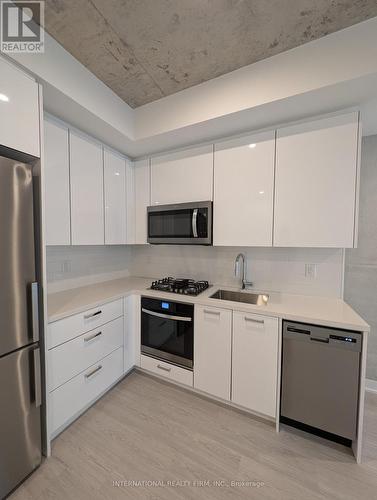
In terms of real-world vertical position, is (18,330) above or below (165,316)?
above

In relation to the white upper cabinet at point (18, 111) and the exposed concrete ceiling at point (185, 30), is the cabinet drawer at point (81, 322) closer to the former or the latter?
the white upper cabinet at point (18, 111)

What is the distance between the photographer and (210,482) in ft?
4.05

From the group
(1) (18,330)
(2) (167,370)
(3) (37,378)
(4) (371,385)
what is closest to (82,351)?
(3) (37,378)

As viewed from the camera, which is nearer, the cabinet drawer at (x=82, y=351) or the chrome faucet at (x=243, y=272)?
the cabinet drawer at (x=82, y=351)

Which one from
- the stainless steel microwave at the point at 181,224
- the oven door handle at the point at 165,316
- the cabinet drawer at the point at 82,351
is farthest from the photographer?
the stainless steel microwave at the point at 181,224

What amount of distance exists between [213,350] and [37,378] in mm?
1220

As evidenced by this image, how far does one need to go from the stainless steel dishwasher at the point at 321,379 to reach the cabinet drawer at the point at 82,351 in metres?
1.43

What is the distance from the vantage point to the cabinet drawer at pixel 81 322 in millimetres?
1403

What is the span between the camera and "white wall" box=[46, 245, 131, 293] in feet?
6.66

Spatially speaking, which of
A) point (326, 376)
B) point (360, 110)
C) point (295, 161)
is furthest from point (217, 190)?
point (326, 376)

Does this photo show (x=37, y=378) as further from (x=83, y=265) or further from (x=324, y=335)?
(x=324, y=335)

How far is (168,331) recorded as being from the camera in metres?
1.95

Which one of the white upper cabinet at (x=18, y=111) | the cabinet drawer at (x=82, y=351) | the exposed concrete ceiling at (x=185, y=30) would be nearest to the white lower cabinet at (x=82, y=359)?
the cabinet drawer at (x=82, y=351)

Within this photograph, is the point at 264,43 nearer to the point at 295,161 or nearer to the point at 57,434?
the point at 295,161
